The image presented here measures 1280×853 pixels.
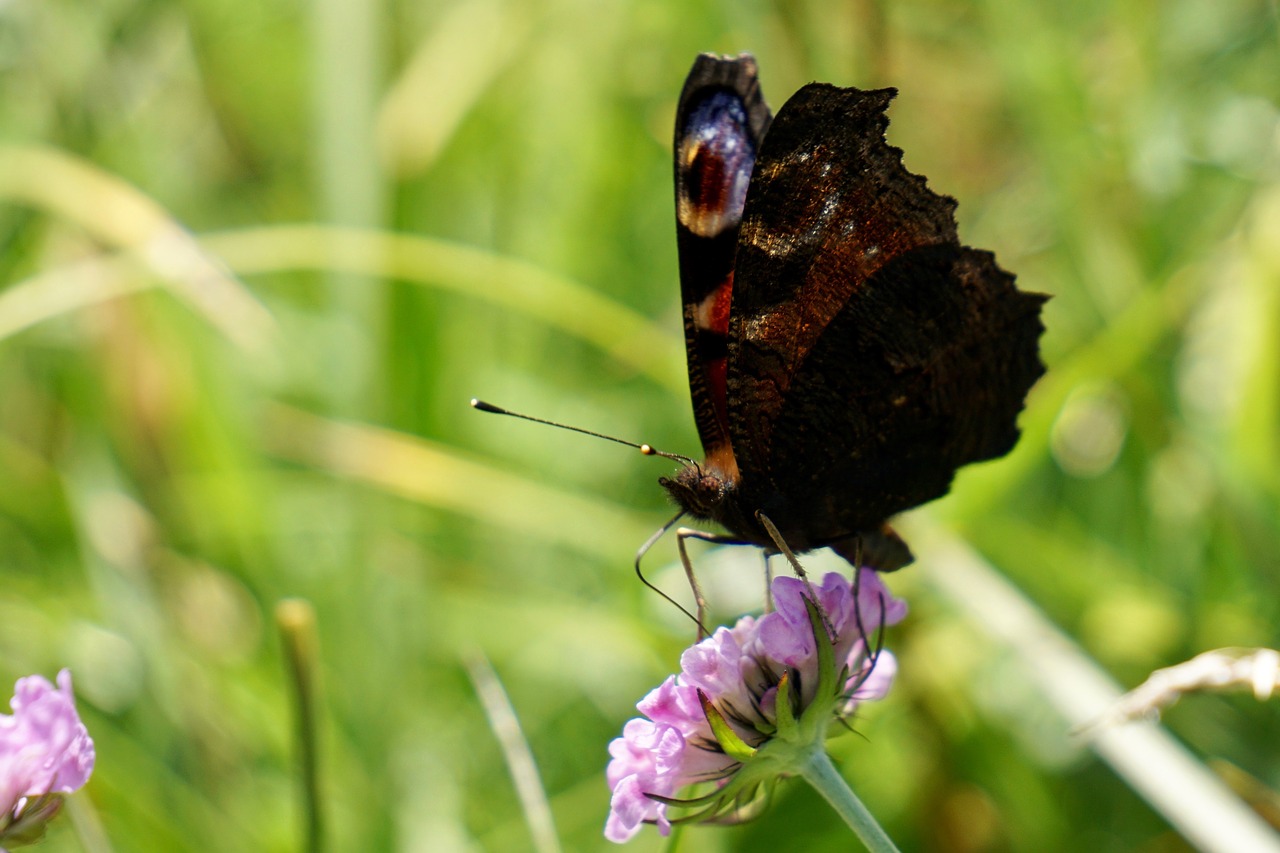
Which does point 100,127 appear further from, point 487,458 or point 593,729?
point 593,729

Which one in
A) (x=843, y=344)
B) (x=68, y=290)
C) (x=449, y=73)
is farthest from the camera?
(x=449, y=73)

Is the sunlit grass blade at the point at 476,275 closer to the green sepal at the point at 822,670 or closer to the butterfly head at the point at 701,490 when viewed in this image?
the butterfly head at the point at 701,490

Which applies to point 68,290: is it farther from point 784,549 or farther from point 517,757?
point 784,549

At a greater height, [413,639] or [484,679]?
[413,639]

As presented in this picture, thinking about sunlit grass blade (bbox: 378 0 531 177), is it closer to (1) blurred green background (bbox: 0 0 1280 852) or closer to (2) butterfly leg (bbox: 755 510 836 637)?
(1) blurred green background (bbox: 0 0 1280 852)

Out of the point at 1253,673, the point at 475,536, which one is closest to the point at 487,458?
the point at 475,536

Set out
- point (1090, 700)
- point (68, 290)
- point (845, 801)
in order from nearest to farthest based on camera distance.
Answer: point (845, 801) < point (1090, 700) < point (68, 290)

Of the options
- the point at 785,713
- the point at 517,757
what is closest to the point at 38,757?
the point at 517,757
